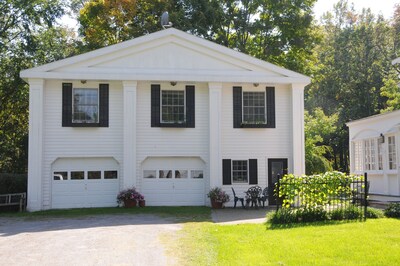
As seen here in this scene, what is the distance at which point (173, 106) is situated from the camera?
21.7m

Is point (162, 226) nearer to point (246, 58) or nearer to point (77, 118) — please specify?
point (77, 118)

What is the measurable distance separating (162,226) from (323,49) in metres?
34.4

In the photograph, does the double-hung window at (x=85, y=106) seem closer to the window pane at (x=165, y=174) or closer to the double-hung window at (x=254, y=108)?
the window pane at (x=165, y=174)

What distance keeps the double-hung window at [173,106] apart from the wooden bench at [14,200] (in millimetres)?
6936

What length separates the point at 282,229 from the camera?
1290cm

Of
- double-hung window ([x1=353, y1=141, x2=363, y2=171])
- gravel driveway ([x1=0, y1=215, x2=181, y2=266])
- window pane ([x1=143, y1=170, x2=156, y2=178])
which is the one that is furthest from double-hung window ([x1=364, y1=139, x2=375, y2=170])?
gravel driveway ([x1=0, y1=215, x2=181, y2=266])

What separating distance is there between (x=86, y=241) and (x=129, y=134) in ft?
30.8

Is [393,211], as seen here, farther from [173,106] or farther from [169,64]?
[169,64]

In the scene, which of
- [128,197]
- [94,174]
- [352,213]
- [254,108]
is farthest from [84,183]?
[352,213]

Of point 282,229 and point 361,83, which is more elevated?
point 361,83

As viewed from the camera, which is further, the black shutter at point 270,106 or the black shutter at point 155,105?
the black shutter at point 270,106

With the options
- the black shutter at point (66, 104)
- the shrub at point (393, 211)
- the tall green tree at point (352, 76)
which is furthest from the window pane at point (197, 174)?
the tall green tree at point (352, 76)

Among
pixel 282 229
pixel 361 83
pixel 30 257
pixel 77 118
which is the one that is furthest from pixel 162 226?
pixel 361 83

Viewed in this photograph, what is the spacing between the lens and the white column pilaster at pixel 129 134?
2078 cm
